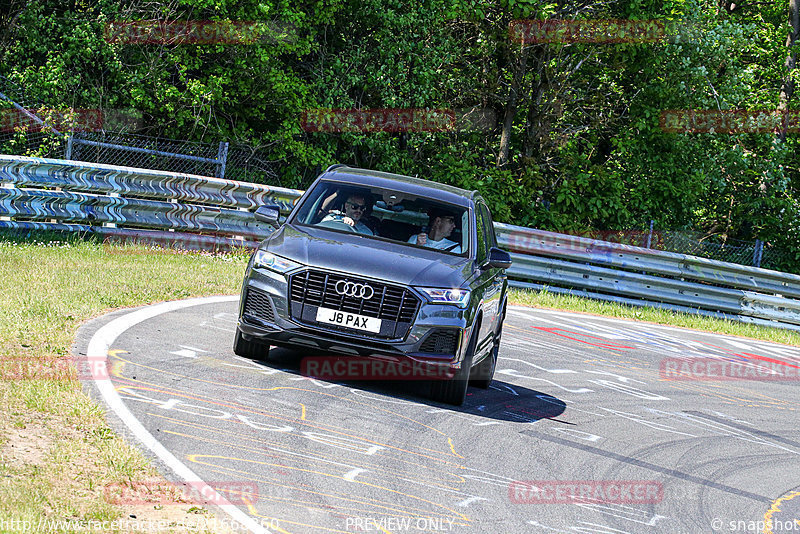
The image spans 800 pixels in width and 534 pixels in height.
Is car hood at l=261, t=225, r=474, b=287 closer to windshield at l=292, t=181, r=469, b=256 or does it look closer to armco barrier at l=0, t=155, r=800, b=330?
windshield at l=292, t=181, r=469, b=256

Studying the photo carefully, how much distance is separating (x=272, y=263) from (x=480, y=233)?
2.26 metres

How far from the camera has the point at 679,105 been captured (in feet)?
85.5

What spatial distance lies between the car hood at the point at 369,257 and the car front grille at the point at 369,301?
0.07m

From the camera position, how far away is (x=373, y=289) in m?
8.47

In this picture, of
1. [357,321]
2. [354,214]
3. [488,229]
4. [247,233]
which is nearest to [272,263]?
[357,321]

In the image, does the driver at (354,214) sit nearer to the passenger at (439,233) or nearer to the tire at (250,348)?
the passenger at (439,233)

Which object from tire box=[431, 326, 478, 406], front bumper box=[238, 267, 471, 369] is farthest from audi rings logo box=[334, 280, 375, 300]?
tire box=[431, 326, 478, 406]

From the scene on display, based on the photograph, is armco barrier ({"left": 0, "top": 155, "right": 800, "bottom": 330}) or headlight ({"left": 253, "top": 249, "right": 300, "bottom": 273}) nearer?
headlight ({"left": 253, "top": 249, "right": 300, "bottom": 273})

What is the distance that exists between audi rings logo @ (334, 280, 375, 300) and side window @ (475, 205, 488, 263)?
1.54 m

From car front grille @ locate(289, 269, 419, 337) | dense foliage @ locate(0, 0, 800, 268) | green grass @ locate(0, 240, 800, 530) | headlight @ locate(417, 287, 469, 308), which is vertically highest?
dense foliage @ locate(0, 0, 800, 268)

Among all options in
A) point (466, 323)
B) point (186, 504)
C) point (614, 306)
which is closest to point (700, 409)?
point (466, 323)

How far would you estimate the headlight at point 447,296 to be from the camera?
28.2 ft

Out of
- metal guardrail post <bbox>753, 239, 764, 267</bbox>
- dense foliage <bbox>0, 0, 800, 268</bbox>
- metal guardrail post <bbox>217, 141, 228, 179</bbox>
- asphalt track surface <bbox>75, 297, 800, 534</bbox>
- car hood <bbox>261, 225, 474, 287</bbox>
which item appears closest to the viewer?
asphalt track surface <bbox>75, 297, 800, 534</bbox>

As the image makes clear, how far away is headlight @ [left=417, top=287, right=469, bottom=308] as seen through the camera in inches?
338
